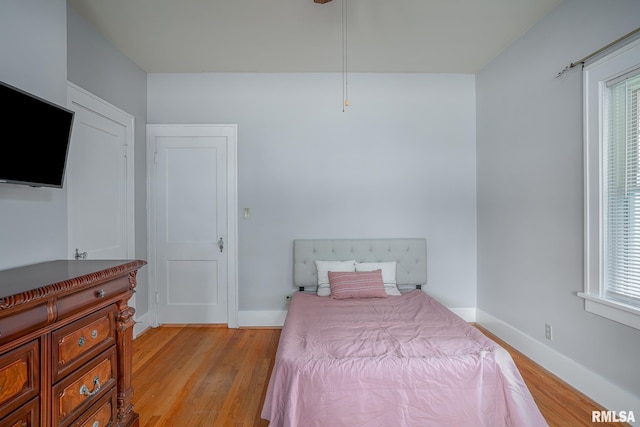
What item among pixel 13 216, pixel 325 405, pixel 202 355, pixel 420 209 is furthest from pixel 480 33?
pixel 202 355

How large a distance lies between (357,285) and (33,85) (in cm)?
278

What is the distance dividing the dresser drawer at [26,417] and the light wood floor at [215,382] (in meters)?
0.91

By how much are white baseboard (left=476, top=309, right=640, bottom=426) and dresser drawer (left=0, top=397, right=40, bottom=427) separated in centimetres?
295

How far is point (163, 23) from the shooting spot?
8.29 ft

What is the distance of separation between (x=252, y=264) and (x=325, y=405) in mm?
2052

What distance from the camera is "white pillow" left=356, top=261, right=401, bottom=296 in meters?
3.19

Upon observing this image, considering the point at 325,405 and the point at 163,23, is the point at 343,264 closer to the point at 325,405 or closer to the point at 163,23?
the point at 325,405

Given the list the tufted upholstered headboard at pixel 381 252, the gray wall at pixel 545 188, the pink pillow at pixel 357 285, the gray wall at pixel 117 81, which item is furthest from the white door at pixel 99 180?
the gray wall at pixel 545 188

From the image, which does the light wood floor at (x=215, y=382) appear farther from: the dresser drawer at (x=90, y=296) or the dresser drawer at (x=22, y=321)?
the dresser drawer at (x=22, y=321)

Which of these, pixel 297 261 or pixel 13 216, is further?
pixel 297 261

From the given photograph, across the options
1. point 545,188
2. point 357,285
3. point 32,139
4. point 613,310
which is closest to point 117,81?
point 32,139

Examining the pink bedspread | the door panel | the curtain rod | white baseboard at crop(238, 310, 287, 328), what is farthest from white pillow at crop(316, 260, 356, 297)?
the curtain rod

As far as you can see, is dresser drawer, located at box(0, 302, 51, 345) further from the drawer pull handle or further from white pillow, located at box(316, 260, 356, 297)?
white pillow, located at box(316, 260, 356, 297)

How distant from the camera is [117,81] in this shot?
2.90 m
